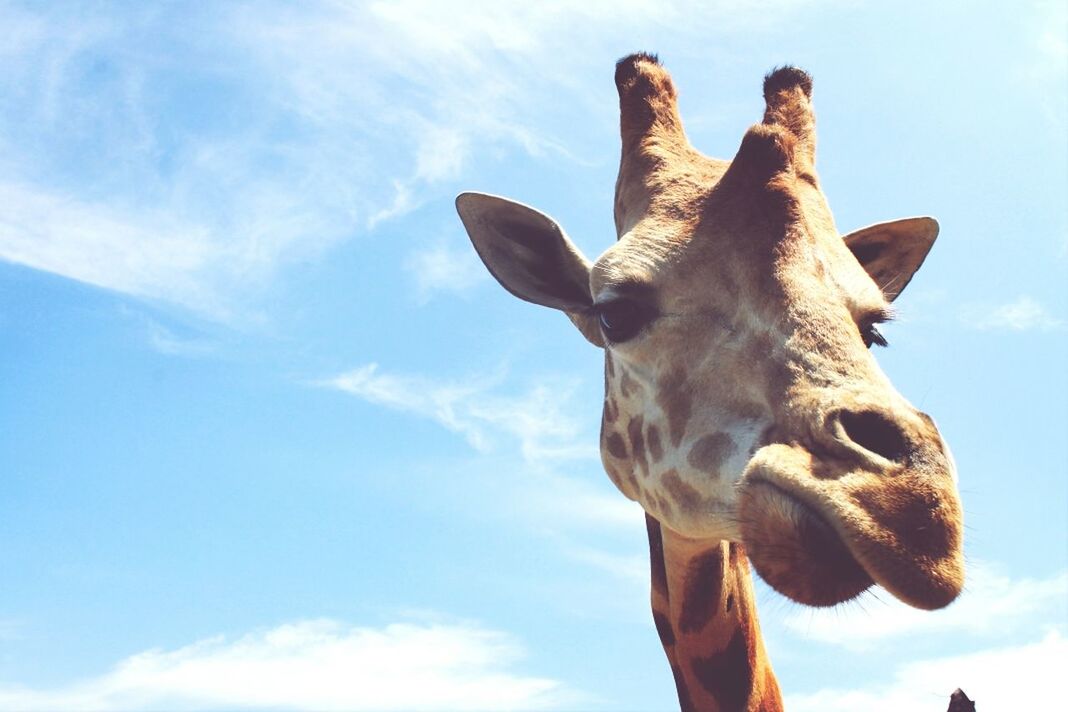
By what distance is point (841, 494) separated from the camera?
11.6ft

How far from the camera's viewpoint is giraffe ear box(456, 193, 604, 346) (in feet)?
19.9

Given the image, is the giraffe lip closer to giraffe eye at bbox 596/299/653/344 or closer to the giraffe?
the giraffe

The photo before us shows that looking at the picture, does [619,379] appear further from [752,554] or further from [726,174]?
[752,554]

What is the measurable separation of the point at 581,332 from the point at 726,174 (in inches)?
61.5

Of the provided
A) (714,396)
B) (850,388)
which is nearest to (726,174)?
(714,396)

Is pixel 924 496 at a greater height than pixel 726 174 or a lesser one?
lesser

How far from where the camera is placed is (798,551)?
377cm

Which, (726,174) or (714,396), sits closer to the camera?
(714,396)

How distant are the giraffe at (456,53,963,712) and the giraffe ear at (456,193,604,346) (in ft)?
0.04

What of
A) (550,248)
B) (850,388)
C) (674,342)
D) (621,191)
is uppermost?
(621,191)

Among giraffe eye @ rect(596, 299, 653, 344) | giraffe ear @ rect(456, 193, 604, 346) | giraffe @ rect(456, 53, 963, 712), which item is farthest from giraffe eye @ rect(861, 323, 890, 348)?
giraffe ear @ rect(456, 193, 604, 346)

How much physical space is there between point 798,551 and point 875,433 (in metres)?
0.56

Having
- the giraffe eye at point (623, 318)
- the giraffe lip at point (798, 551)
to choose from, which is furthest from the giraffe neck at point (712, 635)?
the giraffe lip at point (798, 551)

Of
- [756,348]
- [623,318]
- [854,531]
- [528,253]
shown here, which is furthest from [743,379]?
[528,253]
